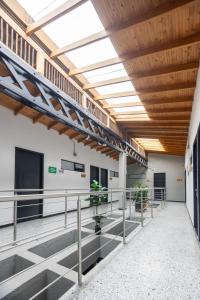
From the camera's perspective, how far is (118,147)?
311 inches

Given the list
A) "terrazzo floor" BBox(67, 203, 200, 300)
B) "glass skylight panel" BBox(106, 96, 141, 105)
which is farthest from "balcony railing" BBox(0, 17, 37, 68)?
"terrazzo floor" BBox(67, 203, 200, 300)

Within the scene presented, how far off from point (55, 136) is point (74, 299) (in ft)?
17.4

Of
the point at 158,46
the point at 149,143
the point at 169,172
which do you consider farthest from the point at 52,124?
the point at 169,172

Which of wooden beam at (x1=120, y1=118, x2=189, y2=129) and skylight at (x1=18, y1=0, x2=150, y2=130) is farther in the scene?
wooden beam at (x1=120, y1=118, x2=189, y2=129)

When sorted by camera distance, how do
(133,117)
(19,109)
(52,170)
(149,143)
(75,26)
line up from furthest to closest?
(149,143)
(133,117)
(52,170)
(19,109)
(75,26)

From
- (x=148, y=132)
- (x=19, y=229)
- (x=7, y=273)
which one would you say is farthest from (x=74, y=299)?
(x=148, y=132)

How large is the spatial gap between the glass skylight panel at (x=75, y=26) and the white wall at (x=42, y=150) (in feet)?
7.05

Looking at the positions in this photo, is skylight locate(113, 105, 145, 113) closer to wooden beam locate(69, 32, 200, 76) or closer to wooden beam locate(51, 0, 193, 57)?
wooden beam locate(69, 32, 200, 76)

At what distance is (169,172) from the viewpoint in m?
13.8

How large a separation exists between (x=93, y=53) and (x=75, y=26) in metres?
0.68

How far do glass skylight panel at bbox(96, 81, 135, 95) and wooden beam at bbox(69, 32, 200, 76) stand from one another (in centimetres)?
100

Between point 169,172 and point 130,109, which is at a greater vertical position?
point 130,109

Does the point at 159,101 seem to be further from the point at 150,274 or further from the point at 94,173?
the point at 94,173

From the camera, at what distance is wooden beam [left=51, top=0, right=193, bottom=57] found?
8.67ft
